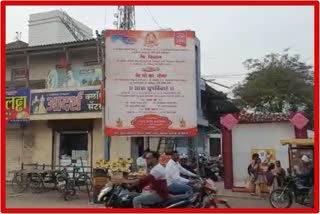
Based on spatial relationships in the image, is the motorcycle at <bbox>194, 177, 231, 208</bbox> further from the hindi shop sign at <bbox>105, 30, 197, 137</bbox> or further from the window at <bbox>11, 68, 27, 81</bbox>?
the window at <bbox>11, 68, 27, 81</bbox>

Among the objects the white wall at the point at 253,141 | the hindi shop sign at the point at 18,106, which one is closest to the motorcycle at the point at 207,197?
the white wall at the point at 253,141

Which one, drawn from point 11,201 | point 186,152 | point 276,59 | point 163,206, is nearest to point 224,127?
point 186,152

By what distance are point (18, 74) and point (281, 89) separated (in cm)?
1738

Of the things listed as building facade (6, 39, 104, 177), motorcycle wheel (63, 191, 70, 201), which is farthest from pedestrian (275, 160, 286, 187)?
motorcycle wheel (63, 191, 70, 201)

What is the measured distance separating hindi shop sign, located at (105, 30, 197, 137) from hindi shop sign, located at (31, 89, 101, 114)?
1.84 meters

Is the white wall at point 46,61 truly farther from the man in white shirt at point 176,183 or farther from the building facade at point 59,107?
the man in white shirt at point 176,183

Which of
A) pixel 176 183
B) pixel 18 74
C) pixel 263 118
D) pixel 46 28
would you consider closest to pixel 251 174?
pixel 263 118

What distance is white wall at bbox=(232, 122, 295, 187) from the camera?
14292 millimetres

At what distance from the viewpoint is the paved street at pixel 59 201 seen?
11.1 meters

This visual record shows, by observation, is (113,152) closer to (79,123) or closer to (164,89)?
(79,123)

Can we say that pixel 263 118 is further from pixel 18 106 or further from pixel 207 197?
pixel 18 106

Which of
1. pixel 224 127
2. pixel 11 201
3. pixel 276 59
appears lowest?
pixel 11 201

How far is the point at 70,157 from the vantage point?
15.7m

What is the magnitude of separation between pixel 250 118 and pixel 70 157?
250 inches
